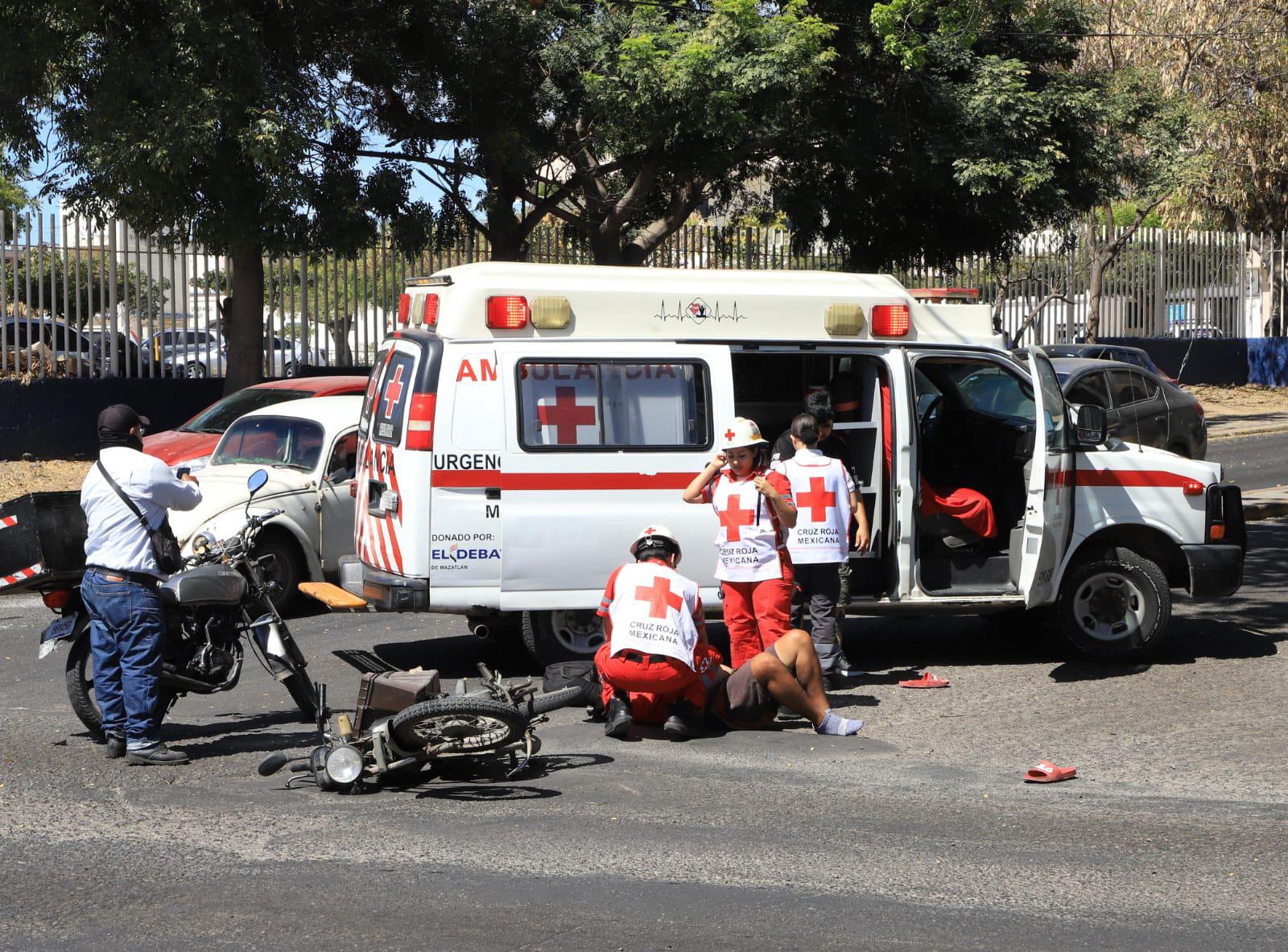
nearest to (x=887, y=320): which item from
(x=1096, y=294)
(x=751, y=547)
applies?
(x=751, y=547)

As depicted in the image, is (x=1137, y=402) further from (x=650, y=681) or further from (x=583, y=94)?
A: (x=650, y=681)

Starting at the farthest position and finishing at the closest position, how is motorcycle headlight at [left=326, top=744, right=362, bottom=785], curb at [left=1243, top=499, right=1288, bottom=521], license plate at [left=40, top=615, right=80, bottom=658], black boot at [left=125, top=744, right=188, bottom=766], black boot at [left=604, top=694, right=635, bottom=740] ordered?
curb at [left=1243, top=499, right=1288, bottom=521], black boot at [left=604, top=694, right=635, bottom=740], license plate at [left=40, top=615, right=80, bottom=658], black boot at [left=125, top=744, right=188, bottom=766], motorcycle headlight at [left=326, top=744, right=362, bottom=785]

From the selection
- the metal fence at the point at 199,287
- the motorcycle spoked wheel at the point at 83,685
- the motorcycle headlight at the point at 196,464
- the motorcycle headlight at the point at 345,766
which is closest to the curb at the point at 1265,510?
the metal fence at the point at 199,287

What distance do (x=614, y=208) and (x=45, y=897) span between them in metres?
16.2

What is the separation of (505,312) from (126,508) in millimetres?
2617

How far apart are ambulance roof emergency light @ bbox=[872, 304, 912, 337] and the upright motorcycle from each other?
406 cm

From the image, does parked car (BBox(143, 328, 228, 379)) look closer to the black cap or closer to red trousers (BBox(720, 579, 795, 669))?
the black cap

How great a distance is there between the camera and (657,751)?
7.72 m

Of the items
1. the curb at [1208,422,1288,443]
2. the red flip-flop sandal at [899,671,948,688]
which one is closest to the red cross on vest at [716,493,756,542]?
the red flip-flop sandal at [899,671,948,688]

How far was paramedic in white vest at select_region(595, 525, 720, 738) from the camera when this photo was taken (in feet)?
25.3

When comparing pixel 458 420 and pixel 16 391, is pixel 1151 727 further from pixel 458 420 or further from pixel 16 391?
pixel 16 391

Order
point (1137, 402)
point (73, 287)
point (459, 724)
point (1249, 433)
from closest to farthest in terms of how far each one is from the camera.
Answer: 1. point (459, 724)
2. point (1137, 402)
3. point (73, 287)
4. point (1249, 433)

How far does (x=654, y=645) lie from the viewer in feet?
25.3

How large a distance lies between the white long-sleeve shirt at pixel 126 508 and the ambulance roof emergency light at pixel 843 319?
417cm
